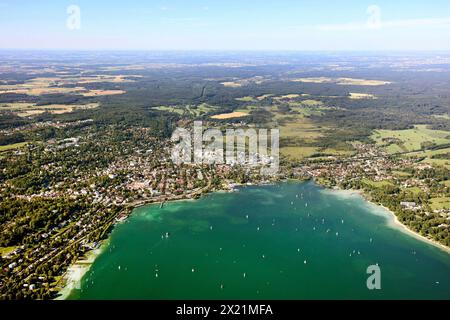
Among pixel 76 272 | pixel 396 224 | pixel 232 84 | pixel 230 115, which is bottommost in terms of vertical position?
pixel 76 272

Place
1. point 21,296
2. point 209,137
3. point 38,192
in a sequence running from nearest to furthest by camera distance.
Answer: point 21,296, point 38,192, point 209,137

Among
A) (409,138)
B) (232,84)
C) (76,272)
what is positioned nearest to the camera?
(76,272)

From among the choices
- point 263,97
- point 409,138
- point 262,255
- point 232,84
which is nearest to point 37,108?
point 263,97

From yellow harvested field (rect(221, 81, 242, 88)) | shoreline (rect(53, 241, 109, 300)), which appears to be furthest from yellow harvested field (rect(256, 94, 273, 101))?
shoreline (rect(53, 241, 109, 300))

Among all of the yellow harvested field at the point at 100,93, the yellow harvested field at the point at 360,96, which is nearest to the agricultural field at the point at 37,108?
the yellow harvested field at the point at 100,93

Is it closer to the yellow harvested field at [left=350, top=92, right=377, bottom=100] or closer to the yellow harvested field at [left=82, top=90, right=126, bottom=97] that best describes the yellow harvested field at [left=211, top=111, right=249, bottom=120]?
the yellow harvested field at [left=350, top=92, right=377, bottom=100]

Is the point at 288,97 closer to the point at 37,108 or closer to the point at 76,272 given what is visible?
the point at 37,108
